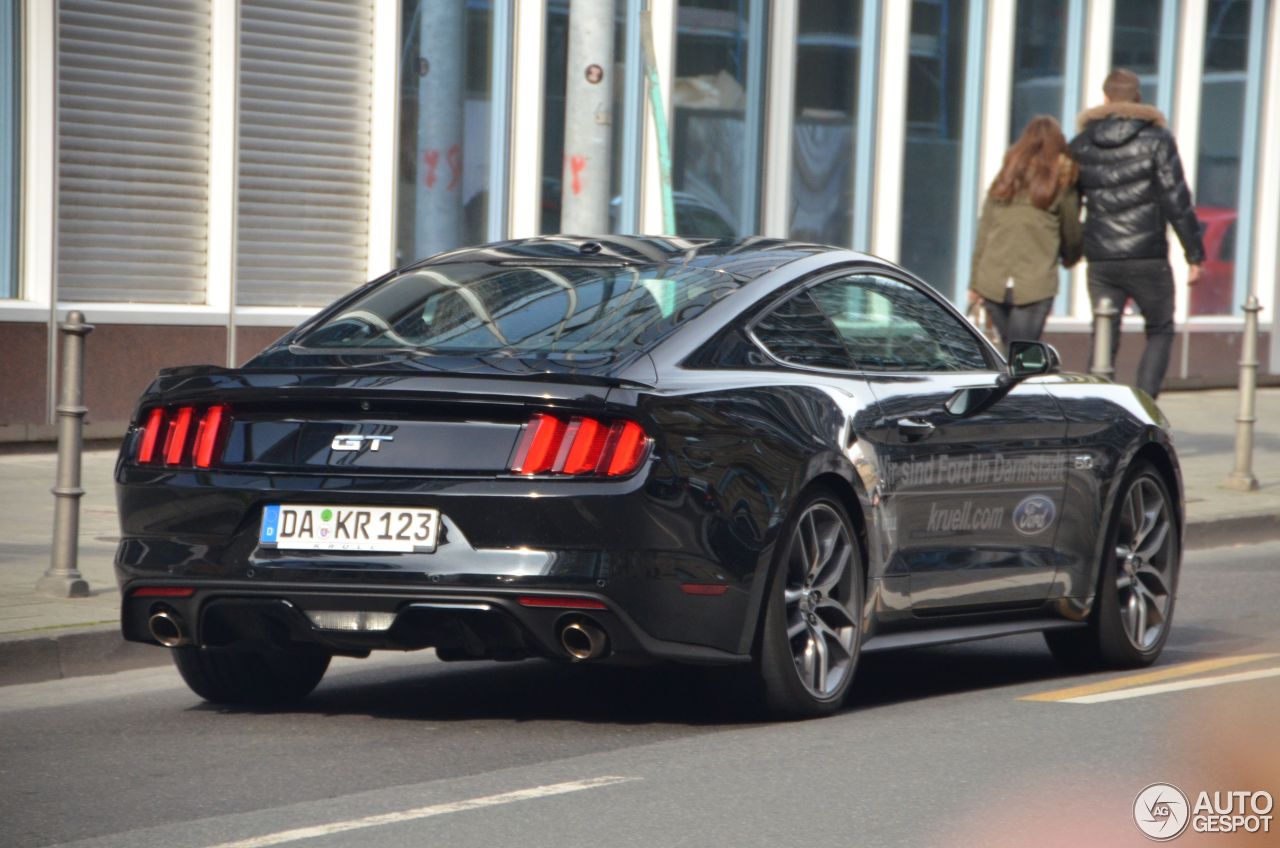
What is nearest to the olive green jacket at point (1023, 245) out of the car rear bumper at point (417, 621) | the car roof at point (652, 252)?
the car roof at point (652, 252)

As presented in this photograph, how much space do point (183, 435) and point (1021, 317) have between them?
26.2 feet

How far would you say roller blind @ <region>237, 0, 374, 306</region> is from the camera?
14.9m

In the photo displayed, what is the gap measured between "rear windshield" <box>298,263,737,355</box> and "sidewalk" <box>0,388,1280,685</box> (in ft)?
5.21

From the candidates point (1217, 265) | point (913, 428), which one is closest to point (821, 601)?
point (913, 428)

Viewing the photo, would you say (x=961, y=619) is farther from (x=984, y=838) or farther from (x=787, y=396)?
(x=984, y=838)

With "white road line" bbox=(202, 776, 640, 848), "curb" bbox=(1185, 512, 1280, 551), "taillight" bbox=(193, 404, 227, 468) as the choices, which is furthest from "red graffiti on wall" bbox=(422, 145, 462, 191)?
"white road line" bbox=(202, 776, 640, 848)

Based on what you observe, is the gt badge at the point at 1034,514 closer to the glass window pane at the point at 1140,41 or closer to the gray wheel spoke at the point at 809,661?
the gray wheel spoke at the point at 809,661

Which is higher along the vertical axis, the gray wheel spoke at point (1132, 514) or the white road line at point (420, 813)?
the gray wheel spoke at point (1132, 514)

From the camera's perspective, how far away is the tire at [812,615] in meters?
6.34

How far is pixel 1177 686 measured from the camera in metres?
7.48

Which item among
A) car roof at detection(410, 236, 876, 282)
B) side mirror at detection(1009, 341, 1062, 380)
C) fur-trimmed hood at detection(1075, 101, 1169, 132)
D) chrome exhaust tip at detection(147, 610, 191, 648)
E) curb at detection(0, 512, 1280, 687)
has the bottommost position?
curb at detection(0, 512, 1280, 687)

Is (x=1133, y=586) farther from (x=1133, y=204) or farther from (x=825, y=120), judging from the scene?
(x=825, y=120)

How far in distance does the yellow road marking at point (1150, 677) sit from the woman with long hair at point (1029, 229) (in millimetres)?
5326

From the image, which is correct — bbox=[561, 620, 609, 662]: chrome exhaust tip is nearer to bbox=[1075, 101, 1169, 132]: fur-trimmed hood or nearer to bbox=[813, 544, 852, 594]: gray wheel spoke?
bbox=[813, 544, 852, 594]: gray wheel spoke
